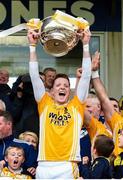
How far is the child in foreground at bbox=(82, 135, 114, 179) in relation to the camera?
6348 millimetres

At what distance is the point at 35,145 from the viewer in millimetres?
7352

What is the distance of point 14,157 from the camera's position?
6840 millimetres

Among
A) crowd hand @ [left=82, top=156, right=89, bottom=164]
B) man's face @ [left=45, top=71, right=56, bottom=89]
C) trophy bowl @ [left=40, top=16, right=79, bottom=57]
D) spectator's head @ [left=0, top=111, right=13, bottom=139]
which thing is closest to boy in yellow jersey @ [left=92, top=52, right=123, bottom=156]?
crowd hand @ [left=82, top=156, right=89, bottom=164]

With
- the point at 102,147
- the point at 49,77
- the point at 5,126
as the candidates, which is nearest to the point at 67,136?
the point at 102,147

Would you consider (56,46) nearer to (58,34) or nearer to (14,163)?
(58,34)

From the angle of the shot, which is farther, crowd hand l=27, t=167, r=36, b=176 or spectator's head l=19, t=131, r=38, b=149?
spectator's head l=19, t=131, r=38, b=149

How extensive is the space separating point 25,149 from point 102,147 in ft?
3.07

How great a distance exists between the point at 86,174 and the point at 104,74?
199 inches

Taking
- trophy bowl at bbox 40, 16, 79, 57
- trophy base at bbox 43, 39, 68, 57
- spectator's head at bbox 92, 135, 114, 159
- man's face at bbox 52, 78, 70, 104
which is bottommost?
spectator's head at bbox 92, 135, 114, 159

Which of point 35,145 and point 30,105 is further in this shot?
point 30,105

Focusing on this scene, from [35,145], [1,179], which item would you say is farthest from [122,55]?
[1,179]

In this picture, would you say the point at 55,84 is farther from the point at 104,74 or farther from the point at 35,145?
the point at 104,74

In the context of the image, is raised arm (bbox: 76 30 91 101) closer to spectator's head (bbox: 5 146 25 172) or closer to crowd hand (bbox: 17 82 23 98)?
spectator's head (bbox: 5 146 25 172)

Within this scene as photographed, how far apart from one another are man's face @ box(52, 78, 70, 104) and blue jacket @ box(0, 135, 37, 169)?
83cm
